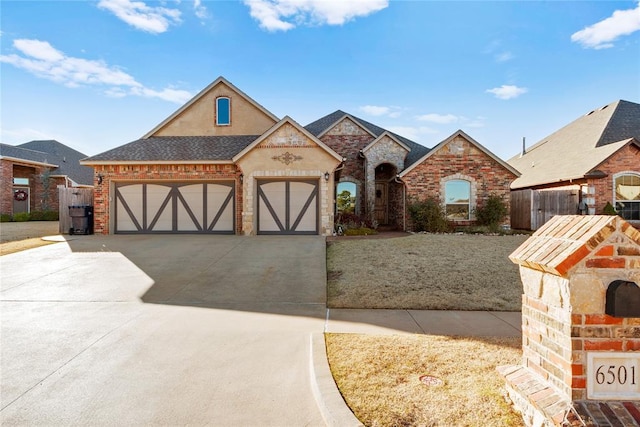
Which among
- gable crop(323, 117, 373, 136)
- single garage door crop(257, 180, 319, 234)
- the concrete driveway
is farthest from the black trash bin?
gable crop(323, 117, 373, 136)

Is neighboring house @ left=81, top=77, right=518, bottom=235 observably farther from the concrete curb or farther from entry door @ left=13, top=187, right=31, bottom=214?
entry door @ left=13, top=187, right=31, bottom=214

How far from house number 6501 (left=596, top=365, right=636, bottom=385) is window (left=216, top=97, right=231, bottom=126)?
685 inches

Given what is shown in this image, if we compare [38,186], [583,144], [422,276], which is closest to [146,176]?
[422,276]

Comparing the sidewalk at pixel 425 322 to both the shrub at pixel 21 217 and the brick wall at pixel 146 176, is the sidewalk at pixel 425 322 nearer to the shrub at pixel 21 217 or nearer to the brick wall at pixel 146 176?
the brick wall at pixel 146 176

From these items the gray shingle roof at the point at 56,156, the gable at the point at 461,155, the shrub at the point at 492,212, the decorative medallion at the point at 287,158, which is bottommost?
the shrub at the point at 492,212

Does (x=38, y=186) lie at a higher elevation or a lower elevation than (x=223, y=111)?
lower

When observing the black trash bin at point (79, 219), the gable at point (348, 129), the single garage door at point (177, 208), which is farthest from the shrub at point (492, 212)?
the black trash bin at point (79, 219)

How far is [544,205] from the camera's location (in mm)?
17125

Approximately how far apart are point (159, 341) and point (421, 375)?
10.8 feet

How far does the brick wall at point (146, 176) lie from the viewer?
578 inches

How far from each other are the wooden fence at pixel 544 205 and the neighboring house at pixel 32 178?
1227 inches

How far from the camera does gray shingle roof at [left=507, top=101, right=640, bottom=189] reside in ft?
55.7

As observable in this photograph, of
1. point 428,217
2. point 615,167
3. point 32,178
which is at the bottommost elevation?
point 428,217

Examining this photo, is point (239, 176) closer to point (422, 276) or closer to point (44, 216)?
point (422, 276)
